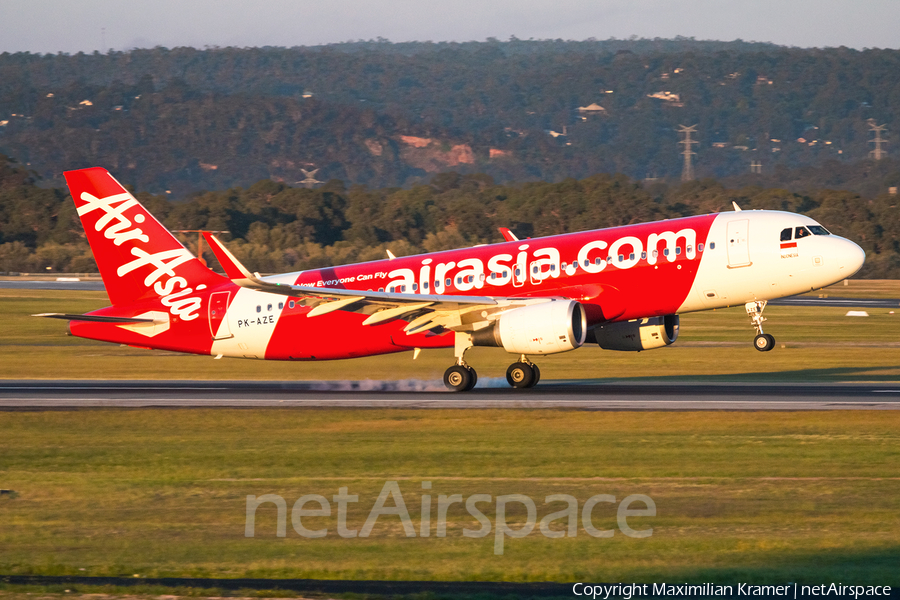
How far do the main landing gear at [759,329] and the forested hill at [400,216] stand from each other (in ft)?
245

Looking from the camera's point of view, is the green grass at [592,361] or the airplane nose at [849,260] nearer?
the airplane nose at [849,260]

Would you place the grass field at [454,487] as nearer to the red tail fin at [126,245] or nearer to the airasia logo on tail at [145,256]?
the airasia logo on tail at [145,256]

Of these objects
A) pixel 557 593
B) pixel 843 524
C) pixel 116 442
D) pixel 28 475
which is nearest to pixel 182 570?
pixel 557 593

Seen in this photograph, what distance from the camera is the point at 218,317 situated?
116 ft

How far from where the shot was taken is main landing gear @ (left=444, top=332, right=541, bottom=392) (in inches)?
1318

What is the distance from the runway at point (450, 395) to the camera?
29625mm

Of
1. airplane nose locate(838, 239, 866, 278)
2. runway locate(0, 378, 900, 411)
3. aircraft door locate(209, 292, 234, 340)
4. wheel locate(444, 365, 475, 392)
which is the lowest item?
runway locate(0, 378, 900, 411)

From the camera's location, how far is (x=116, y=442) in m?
24.2

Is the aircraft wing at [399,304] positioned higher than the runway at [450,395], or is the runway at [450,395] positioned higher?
the aircraft wing at [399,304]

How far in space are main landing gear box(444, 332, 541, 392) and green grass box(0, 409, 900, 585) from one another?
4.64m

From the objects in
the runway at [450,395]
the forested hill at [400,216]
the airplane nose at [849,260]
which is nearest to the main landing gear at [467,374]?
the runway at [450,395]

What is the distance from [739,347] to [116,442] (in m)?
33.9

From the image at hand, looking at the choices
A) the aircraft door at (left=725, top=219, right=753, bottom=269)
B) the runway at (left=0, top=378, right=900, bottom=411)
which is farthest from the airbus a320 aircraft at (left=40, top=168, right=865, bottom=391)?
the runway at (left=0, top=378, right=900, bottom=411)

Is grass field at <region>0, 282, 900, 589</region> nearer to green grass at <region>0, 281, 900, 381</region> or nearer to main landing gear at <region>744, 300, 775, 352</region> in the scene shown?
main landing gear at <region>744, 300, 775, 352</region>
